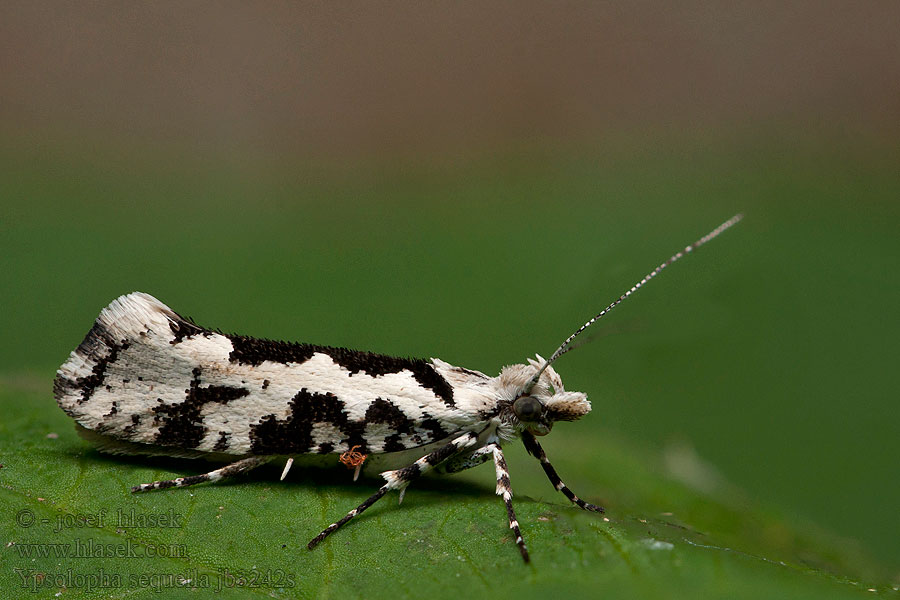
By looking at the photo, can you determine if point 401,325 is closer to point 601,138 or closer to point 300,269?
point 300,269

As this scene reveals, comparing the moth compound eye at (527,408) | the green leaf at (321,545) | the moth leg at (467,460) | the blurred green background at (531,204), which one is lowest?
the green leaf at (321,545)

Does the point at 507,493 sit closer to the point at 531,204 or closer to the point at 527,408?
the point at 527,408

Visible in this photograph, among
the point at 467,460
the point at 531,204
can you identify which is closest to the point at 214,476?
the point at 467,460

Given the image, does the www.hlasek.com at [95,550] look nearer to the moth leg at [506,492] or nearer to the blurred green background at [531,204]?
the moth leg at [506,492]

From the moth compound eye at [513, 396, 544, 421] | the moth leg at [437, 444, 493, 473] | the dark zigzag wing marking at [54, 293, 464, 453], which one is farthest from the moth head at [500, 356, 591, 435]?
the dark zigzag wing marking at [54, 293, 464, 453]

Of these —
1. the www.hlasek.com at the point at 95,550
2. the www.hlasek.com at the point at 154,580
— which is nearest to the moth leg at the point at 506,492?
the www.hlasek.com at the point at 154,580

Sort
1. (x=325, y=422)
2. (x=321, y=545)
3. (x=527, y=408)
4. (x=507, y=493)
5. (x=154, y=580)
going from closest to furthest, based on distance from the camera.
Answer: (x=154, y=580) < (x=321, y=545) < (x=507, y=493) < (x=325, y=422) < (x=527, y=408)
